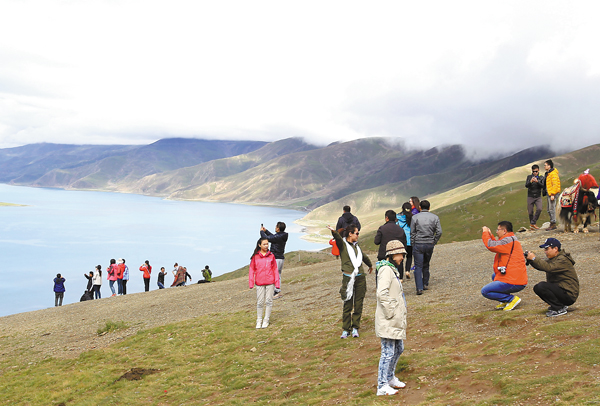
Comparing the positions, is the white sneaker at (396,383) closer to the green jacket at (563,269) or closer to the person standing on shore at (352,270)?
the person standing on shore at (352,270)

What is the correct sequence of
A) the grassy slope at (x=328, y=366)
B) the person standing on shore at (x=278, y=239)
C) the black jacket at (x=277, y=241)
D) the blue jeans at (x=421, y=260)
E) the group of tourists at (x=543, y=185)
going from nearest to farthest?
the grassy slope at (x=328, y=366), the blue jeans at (x=421, y=260), the person standing on shore at (x=278, y=239), the black jacket at (x=277, y=241), the group of tourists at (x=543, y=185)

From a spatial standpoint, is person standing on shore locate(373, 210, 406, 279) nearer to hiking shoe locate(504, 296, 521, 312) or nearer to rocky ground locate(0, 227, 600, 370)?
rocky ground locate(0, 227, 600, 370)

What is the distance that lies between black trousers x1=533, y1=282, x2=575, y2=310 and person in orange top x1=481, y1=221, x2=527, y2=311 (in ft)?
2.18

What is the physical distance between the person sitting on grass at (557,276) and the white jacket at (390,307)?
154 inches

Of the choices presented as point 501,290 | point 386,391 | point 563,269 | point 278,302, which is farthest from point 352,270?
point 278,302

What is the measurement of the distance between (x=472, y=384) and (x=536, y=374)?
3.83 ft

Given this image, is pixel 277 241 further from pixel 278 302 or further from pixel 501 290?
pixel 501 290

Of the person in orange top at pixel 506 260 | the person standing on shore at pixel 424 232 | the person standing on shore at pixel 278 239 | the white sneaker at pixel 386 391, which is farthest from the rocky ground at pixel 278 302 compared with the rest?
the white sneaker at pixel 386 391

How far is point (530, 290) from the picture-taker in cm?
1448

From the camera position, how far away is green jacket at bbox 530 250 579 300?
408 inches

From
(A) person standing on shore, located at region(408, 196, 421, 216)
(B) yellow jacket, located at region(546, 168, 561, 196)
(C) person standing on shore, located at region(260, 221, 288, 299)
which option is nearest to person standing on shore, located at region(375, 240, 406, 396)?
(A) person standing on shore, located at region(408, 196, 421, 216)

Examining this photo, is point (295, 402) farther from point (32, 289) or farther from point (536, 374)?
point (32, 289)

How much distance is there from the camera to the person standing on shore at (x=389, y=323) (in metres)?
8.30

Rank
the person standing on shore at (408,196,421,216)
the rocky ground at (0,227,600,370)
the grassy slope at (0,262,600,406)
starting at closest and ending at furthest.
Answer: the grassy slope at (0,262,600,406) < the rocky ground at (0,227,600,370) < the person standing on shore at (408,196,421,216)
